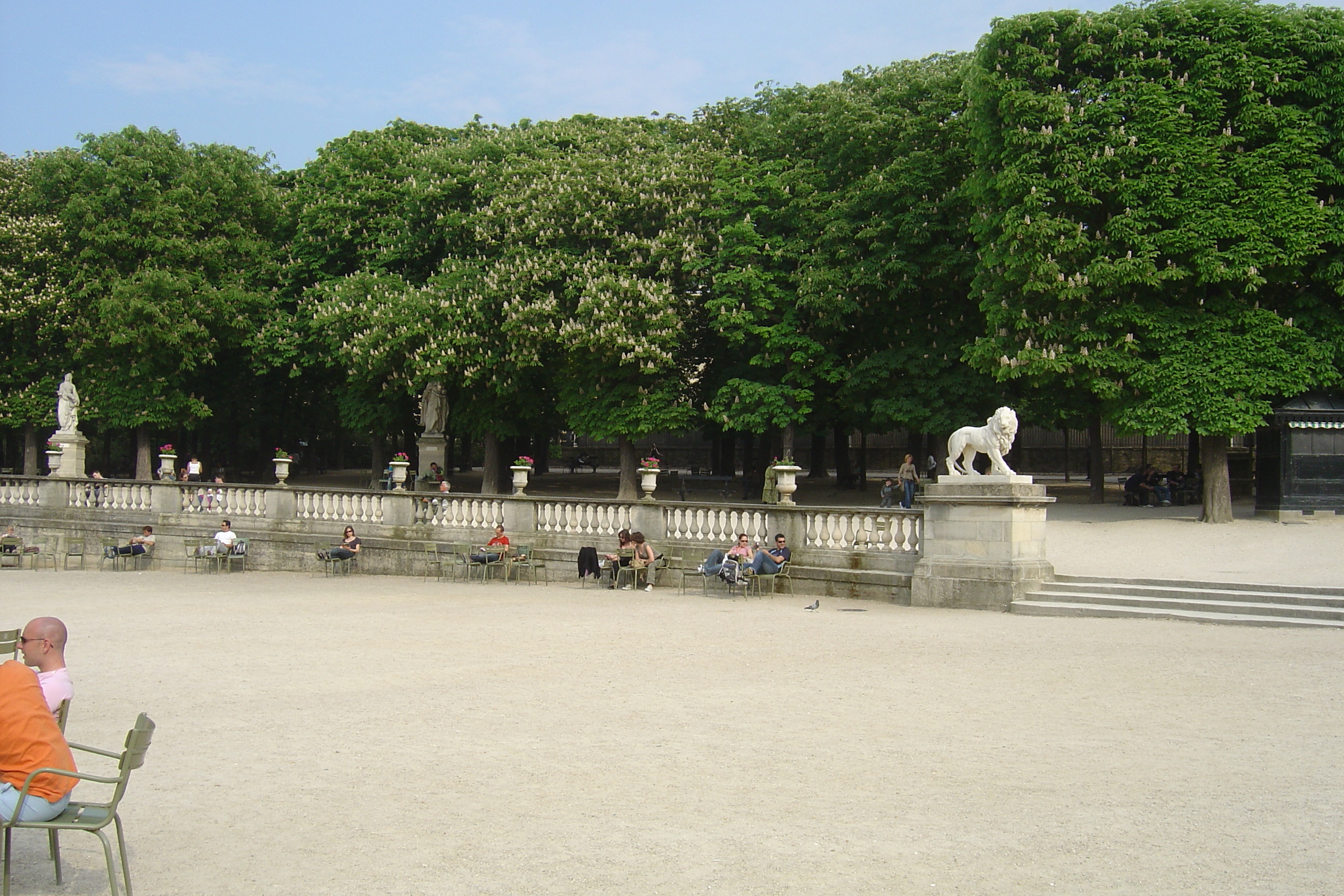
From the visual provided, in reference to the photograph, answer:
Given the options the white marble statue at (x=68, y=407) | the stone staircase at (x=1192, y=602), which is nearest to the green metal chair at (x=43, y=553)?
the white marble statue at (x=68, y=407)

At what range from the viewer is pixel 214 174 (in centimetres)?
3766

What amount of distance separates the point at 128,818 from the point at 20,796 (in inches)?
63.6

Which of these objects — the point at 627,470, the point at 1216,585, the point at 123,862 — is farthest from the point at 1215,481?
the point at 123,862

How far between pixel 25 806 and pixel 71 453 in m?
30.1

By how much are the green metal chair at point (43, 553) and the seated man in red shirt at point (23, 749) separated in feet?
83.2

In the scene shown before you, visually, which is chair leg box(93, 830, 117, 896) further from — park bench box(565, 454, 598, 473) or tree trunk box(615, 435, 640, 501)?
park bench box(565, 454, 598, 473)

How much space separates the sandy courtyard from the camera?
5.81 metres

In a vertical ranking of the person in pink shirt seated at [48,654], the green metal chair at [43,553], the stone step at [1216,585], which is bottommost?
the green metal chair at [43,553]

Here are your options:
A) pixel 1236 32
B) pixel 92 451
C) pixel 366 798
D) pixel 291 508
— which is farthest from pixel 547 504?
pixel 92 451

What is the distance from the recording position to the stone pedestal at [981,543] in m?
16.8

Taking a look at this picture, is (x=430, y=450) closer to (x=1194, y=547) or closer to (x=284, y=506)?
(x=284, y=506)

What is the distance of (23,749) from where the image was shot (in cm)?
523

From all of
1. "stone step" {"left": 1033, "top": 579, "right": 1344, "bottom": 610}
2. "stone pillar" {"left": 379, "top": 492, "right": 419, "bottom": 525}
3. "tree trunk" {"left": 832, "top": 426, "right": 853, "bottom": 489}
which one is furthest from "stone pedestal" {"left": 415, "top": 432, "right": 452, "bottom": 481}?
"stone step" {"left": 1033, "top": 579, "right": 1344, "bottom": 610}

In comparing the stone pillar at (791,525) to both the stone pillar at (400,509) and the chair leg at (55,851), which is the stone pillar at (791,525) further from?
the chair leg at (55,851)
